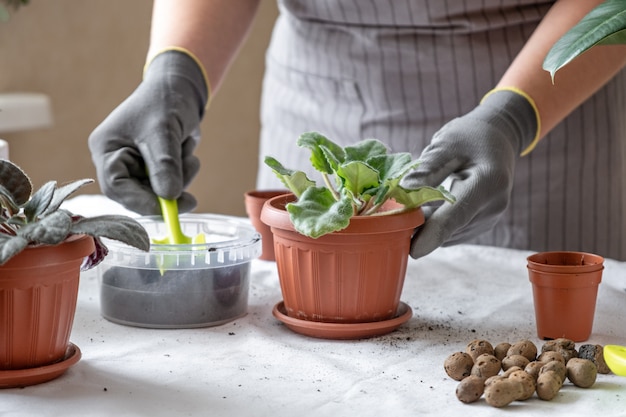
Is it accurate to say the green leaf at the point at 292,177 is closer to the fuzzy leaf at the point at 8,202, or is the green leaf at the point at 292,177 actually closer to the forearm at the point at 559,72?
the fuzzy leaf at the point at 8,202

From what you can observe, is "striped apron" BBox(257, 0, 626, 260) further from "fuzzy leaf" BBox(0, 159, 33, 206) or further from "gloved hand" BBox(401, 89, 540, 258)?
"fuzzy leaf" BBox(0, 159, 33, 206)

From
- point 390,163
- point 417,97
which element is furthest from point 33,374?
point 417,97

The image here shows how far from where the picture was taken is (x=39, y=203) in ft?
2.57

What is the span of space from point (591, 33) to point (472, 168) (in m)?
0.31

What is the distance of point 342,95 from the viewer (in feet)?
5.12

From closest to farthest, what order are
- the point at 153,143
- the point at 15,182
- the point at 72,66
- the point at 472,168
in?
the point at 15,182 → the point at 472,168 → the point at 153,143 → the point at 72,66

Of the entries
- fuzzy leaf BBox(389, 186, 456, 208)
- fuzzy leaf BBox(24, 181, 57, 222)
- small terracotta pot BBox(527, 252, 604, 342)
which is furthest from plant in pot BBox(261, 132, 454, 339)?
fuzzy leaf BBox(24, 181, 57, 222)

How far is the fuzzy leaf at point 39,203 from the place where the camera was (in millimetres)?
776

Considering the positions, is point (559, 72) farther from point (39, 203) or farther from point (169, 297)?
point (39, 203)

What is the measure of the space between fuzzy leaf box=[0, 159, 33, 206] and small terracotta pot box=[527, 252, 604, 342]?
20.6 inches

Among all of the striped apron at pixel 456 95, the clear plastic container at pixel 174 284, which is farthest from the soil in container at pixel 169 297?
the striped apron at pixel 456 95

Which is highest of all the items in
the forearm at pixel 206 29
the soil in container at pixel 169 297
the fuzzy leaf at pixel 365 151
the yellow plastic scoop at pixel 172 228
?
the forearm at pixel 206 29

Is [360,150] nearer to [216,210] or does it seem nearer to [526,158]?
[526,158]

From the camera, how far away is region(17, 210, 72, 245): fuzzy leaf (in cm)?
72
